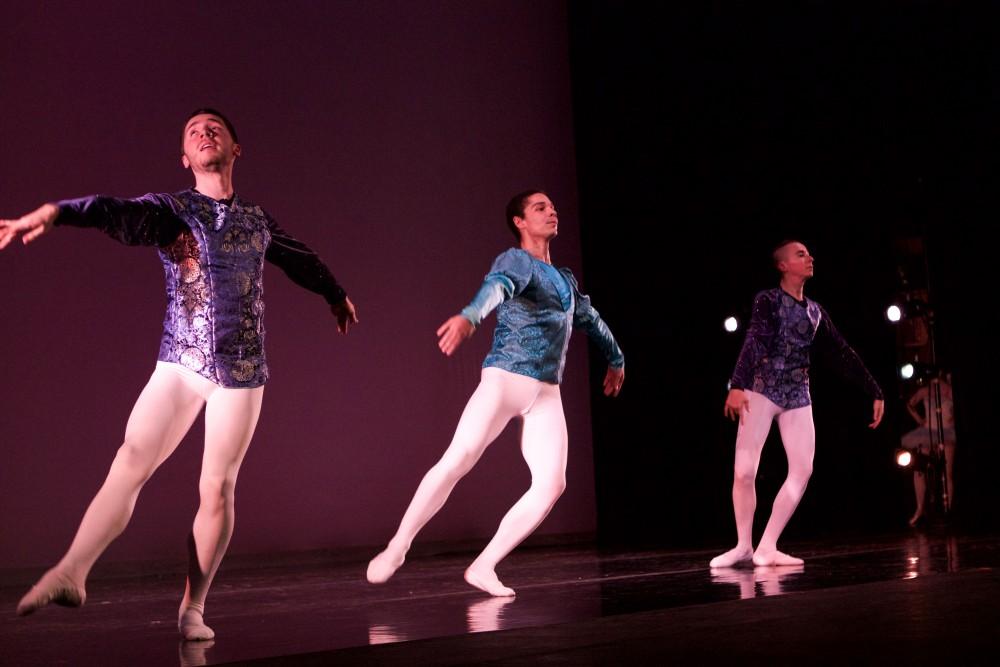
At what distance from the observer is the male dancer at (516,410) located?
4414 mm

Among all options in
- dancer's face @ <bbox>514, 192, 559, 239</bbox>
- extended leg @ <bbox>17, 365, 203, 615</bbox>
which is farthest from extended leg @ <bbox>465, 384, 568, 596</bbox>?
extended leg @ <bbox>17, 365, 203, 615</bbox>

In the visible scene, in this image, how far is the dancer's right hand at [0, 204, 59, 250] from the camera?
3.19m

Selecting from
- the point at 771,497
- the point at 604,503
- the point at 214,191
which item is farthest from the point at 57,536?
the point at 771,497

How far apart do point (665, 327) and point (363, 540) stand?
2.61 m

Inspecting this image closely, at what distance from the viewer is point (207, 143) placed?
368 cm

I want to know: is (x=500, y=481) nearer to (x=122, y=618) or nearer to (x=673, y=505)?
(x=673, y=505)

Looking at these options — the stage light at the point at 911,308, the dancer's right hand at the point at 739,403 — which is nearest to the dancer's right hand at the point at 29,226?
the dancer's right hand at the point at 739,403

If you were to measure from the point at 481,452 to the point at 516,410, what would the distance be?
0.24 meters

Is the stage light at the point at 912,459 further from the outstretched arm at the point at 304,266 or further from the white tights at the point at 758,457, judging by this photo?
the outstretched arm at the point at 304,266

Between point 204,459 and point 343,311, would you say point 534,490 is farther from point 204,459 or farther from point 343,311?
point 204,459

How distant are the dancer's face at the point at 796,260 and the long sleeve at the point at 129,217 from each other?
11.1ft

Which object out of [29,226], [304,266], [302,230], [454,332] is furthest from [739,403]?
[29,226]

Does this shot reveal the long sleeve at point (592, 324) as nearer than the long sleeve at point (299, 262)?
No

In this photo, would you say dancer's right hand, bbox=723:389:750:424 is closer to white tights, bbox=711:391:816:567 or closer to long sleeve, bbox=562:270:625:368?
white tights, bbox=711:391:816:567
